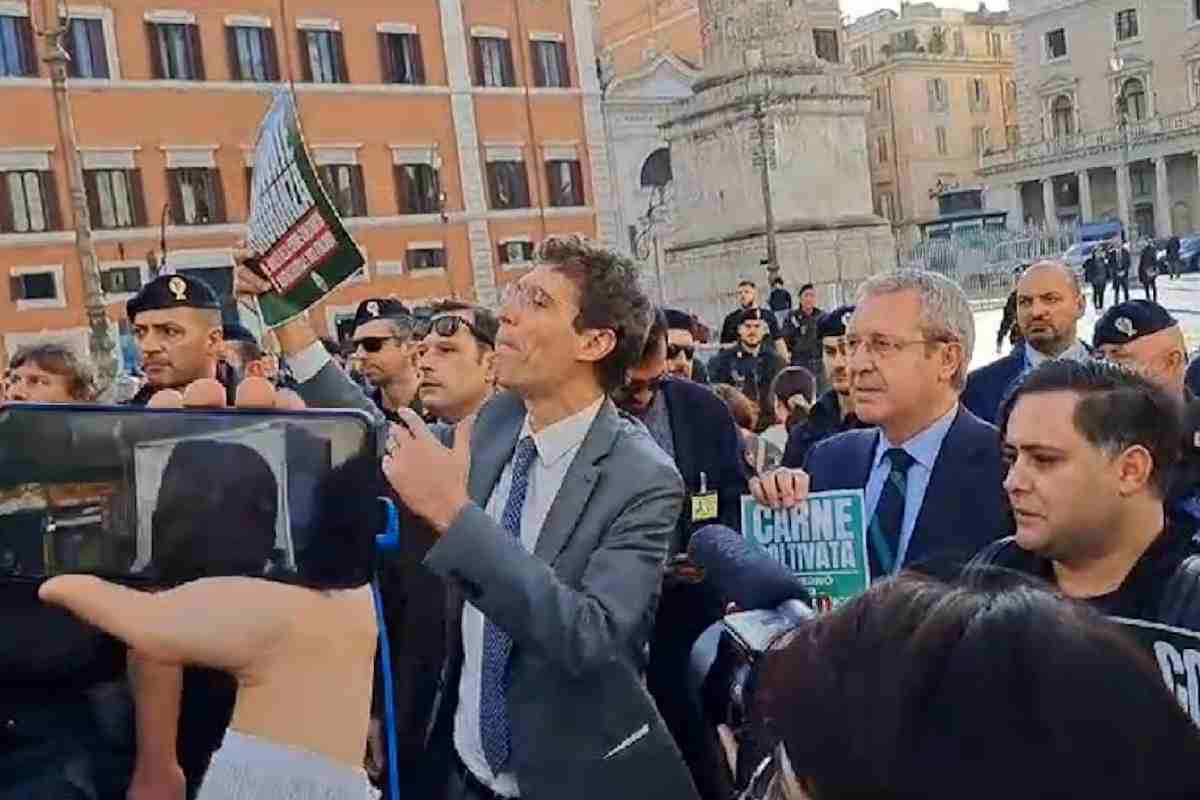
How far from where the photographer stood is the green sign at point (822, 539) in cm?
292

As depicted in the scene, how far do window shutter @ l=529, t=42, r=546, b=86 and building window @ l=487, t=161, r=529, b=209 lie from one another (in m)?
2.54

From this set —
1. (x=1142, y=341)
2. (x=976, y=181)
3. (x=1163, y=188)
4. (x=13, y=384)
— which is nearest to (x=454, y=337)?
(x=13, y=384)

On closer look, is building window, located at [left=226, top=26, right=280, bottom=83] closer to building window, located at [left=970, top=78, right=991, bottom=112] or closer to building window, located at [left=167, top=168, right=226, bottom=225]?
building window, located at [left=167, top=168, right=226, bottom=225]

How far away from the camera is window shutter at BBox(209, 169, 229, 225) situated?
33281 millimetres

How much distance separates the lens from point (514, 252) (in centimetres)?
3816

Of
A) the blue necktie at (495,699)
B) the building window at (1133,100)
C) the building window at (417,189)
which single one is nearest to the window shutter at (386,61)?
the building window at (417,189)

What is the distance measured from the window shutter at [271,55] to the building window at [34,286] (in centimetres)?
778

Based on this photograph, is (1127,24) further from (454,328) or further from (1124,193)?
(454,328)

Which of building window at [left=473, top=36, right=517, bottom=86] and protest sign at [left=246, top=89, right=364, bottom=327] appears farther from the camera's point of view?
building window at [left=473, top=36, right=517, bottom=86]

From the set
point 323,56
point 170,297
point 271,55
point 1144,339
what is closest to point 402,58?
point 323,56

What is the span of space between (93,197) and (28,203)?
4.99 ft

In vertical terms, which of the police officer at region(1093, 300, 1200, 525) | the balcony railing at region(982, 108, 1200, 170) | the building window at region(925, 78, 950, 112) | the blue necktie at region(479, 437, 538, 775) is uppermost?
the building window at region(925, 78, 950, 112)

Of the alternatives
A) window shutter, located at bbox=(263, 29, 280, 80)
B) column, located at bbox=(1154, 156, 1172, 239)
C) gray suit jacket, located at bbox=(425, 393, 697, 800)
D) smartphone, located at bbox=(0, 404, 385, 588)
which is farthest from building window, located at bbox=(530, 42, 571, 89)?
smartphone, located at bbox=(0, 404, 385, 588)

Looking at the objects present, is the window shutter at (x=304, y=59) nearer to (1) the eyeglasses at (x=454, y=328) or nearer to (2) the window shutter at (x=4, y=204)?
(2) the window shutter at (x=4, y=204)
